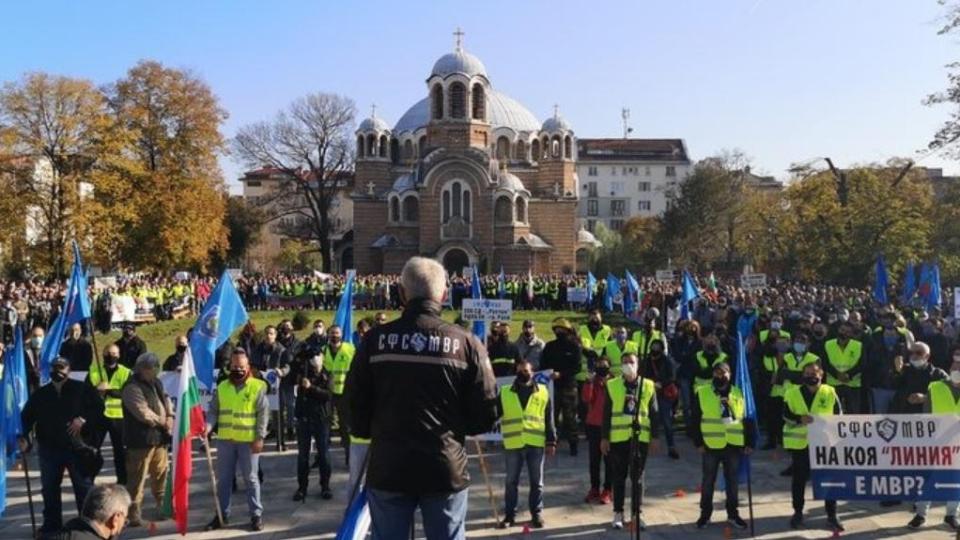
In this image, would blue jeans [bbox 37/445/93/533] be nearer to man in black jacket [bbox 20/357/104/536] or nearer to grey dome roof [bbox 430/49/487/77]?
Result: man in black jacket [bbox 20/357/104/536]

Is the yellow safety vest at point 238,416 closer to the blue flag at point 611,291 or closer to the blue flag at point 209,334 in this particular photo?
the blue flag at point 209,334

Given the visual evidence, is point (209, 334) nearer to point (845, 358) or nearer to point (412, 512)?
point (412, 512)

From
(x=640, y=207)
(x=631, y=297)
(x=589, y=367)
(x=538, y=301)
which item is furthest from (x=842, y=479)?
(x=640, y=207)

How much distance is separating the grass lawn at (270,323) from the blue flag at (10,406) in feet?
40.7

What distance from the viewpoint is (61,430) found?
894 centimetres

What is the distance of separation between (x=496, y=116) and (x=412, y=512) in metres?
74.4

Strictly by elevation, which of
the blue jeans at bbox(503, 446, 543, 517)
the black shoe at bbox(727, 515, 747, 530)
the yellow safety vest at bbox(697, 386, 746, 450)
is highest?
the yellow safety vest at bbox(697, 386, 746, 450)

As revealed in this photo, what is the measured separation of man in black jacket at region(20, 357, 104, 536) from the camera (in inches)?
352

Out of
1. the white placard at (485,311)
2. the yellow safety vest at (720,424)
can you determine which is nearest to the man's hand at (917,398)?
the yellow safety vest at (720,424)

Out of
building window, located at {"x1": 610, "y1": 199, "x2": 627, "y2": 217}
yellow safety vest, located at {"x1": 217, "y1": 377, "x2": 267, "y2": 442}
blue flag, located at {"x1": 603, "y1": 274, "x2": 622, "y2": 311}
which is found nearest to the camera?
yellow safety vest, located at {"x1": 217, "y1": 377, "x2": 267, "y2": 442}

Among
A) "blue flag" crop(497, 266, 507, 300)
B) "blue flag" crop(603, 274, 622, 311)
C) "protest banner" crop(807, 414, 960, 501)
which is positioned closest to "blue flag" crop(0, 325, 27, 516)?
"protest banner" crop(807, 414, 960, 501)

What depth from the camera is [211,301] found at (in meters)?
11.2

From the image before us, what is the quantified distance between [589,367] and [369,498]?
10.00 meters

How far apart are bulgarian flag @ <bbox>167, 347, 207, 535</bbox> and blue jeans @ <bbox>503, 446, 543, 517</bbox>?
319 cm
